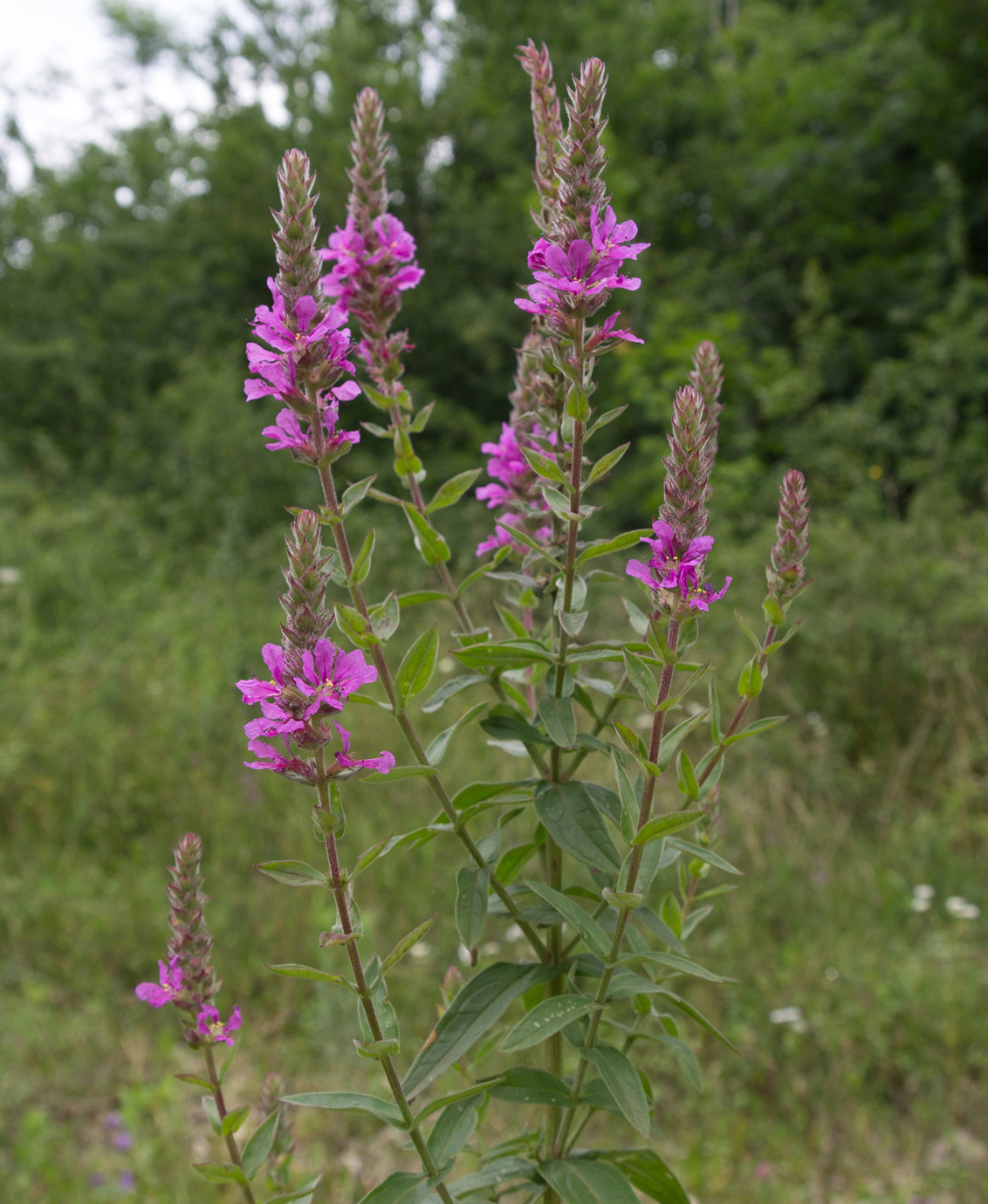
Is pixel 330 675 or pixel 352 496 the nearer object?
pixel 330 675

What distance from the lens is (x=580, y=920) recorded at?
3.93 feet

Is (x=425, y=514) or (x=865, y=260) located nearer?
(x=425, y=514)

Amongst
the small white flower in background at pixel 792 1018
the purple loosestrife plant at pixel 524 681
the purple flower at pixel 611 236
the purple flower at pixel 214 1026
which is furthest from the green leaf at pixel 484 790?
the small white flower in background at pixel 792 1018

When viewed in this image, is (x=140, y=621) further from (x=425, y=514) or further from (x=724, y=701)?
(x=425, y=514)

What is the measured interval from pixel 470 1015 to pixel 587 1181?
0.26 m

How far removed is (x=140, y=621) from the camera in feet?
25.3

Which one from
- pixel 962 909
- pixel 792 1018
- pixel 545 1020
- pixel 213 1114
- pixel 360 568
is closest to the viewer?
pixel 545 1020

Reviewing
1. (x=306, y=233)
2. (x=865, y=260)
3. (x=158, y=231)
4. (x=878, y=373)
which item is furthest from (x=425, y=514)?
(x=158, y=231)

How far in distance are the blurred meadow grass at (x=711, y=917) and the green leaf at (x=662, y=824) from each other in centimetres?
238

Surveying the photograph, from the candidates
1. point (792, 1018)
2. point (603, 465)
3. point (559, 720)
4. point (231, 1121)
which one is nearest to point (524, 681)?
point (559, 720)

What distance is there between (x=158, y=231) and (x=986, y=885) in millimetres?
11902

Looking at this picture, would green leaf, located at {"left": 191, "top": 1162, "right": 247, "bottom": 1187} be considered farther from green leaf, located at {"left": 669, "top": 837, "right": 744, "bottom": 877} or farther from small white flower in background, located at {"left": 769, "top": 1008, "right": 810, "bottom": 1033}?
small white flower in background, located at {"left": 769, "top": 1008, "right": 810, "bottom": 1033}

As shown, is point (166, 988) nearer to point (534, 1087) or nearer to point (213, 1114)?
point (213, 1114)

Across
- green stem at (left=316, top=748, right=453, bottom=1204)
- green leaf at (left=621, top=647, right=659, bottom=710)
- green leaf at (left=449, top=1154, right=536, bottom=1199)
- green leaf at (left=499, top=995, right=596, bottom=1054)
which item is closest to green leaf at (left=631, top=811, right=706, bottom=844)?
green leaf at (left=621, top=647, right=659, bottom=710)
